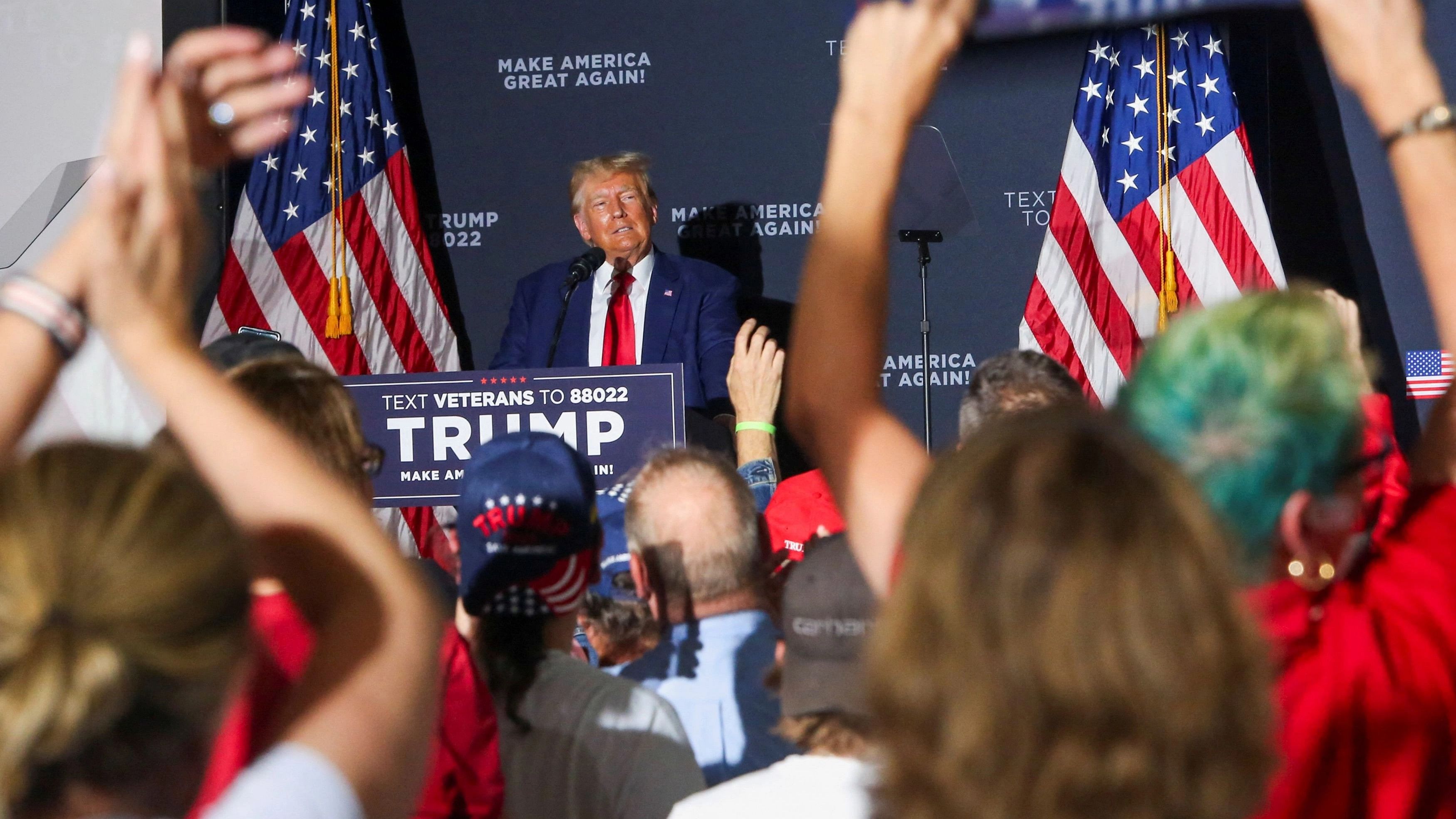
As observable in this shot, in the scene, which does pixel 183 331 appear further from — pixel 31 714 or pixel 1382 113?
pixel 1382 113

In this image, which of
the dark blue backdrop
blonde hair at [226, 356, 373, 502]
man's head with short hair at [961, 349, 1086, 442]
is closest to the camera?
blonde hair at [226, 356, 373, 502]

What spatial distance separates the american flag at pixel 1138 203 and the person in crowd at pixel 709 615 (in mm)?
3254

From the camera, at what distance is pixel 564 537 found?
5.19ft

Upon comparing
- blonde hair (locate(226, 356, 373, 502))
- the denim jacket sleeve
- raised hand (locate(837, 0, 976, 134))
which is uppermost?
raised hand (locate(837, 0, 976, 134))

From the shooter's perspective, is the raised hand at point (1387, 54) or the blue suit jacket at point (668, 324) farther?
the blue suit jacket at point (668, 324)

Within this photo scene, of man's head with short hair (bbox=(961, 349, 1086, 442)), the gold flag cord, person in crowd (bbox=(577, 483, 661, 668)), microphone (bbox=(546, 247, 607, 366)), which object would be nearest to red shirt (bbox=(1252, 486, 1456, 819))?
person in crowd (bbox=(577, 483, 661, 668))

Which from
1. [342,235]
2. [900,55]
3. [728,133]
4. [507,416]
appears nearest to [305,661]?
[900,55]

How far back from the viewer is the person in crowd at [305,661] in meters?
1.05

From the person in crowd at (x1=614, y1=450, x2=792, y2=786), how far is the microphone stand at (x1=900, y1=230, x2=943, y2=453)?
2.61 meters

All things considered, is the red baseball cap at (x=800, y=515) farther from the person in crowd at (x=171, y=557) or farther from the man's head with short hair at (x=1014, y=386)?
the person in crowd at (x=171, y=557)

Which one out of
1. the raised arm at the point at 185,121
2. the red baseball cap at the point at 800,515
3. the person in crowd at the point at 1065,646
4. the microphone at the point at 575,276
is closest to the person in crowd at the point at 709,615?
the red baseball cap at the point at 800,515

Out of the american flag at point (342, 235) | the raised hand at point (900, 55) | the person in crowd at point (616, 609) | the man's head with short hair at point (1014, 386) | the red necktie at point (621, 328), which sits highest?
the american flag at point (342, 235)

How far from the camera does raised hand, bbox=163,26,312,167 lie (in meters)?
0.97

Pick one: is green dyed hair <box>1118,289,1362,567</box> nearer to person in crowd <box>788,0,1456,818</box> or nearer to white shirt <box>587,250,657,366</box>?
person in crowd <box>788,0,1456,818</box>
